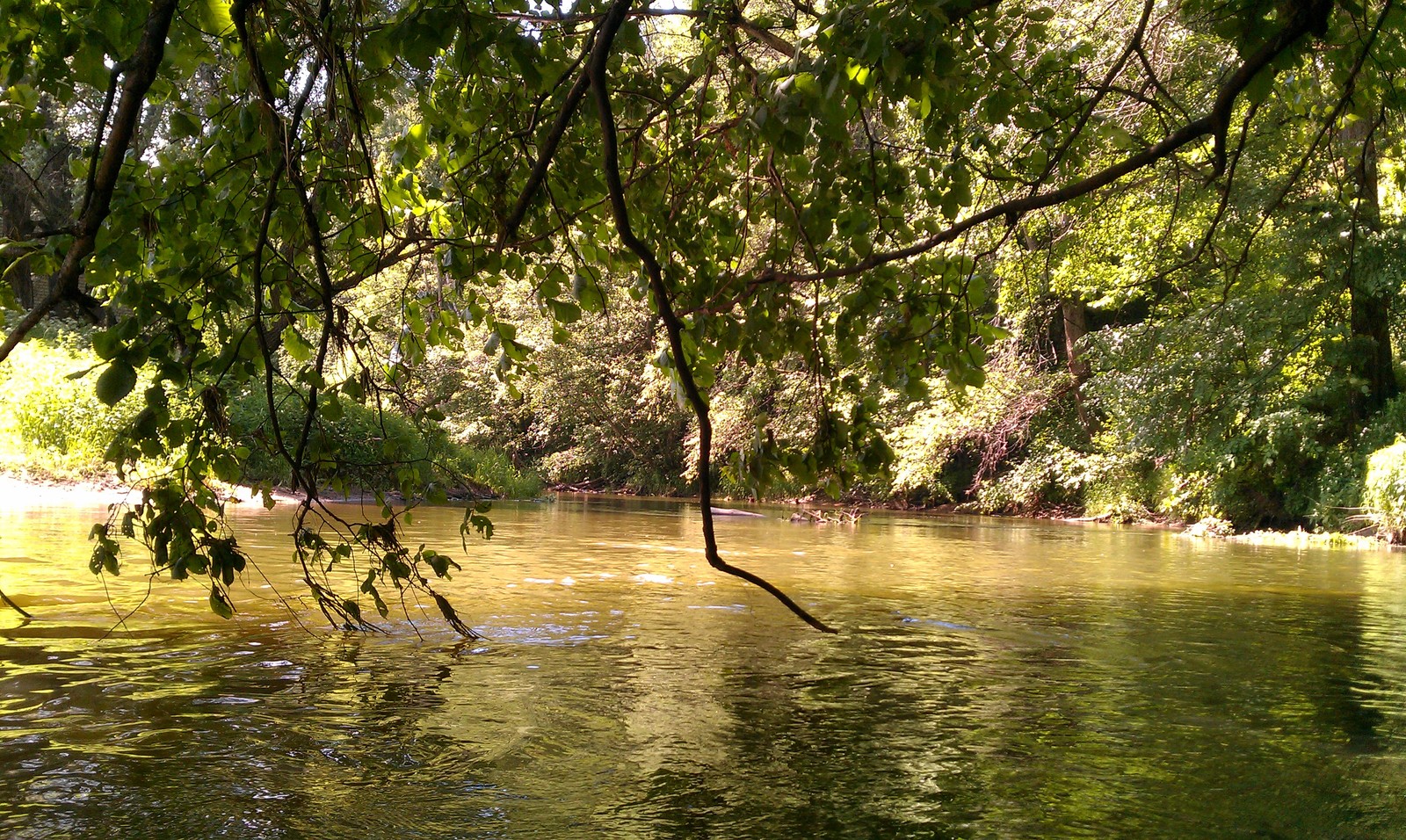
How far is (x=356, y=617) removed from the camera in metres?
4.60

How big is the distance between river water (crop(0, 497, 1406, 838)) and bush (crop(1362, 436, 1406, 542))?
8582 mm

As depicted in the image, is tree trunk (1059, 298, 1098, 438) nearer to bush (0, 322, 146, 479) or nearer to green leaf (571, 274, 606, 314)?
bush (0, 322, 146, 479)

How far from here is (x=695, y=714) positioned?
5.33 metres

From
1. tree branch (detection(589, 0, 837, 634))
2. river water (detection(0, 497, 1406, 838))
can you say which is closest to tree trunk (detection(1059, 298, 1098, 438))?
river water (detection(0, 497, 1406, 838))

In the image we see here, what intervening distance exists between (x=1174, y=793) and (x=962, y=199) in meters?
2.35

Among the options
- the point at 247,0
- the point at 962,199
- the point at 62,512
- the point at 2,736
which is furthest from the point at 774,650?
the point at 62,512

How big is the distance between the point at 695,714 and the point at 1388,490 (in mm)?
16200

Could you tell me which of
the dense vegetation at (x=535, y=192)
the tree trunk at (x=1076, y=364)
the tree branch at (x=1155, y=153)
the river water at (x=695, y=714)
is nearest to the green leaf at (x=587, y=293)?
the dense vegetation at (x=535, y=192)

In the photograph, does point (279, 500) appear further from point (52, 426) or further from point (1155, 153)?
point (1155, 153)

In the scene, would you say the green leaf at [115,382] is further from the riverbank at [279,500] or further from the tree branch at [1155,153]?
the riverbank at [279,500]

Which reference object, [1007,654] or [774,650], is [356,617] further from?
[1007,654]

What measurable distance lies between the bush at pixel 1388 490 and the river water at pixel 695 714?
28.2 feet

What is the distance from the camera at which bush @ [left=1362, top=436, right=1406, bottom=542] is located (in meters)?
17.5

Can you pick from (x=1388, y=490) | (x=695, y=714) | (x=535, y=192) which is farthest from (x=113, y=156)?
(x=1388, y=490)
